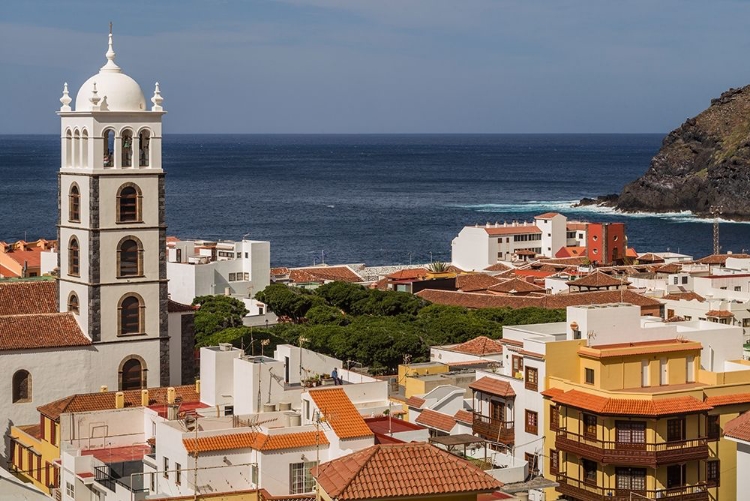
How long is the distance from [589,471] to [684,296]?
131 feet

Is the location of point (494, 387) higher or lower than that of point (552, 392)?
lower

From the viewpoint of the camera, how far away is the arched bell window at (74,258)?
123 feet

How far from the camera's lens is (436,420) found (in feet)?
109

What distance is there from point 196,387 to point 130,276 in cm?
512

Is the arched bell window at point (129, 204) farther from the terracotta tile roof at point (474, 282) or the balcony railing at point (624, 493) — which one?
the terracotta tile roof at point (474, 282)

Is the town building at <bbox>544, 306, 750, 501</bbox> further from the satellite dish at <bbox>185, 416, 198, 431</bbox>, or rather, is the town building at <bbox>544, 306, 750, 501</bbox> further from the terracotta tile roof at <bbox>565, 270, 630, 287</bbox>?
the terracotta tile roof at <bbox>565, 270, 630, 287</bbox>

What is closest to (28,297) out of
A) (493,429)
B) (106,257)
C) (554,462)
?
(106,257)

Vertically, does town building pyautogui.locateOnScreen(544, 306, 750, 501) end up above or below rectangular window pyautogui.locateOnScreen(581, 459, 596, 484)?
above

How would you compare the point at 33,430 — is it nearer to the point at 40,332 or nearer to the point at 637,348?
the point at 40,332

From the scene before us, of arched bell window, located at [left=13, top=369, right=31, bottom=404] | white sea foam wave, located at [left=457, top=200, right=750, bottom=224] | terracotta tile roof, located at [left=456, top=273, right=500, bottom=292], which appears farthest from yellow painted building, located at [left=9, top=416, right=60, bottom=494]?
white sea foam wave, located at [left=457, top=200, right=750, bottom=224]

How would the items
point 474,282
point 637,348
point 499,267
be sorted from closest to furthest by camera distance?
point 637,348 → point 474,282 → point 499,267

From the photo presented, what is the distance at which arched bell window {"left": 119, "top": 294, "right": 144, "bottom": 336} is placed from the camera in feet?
123

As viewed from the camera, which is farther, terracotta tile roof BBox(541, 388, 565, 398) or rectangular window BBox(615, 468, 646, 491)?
terracotta tile roof BBox(541, 388, 565, 398)

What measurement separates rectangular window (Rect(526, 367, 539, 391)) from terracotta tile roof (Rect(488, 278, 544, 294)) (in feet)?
133
